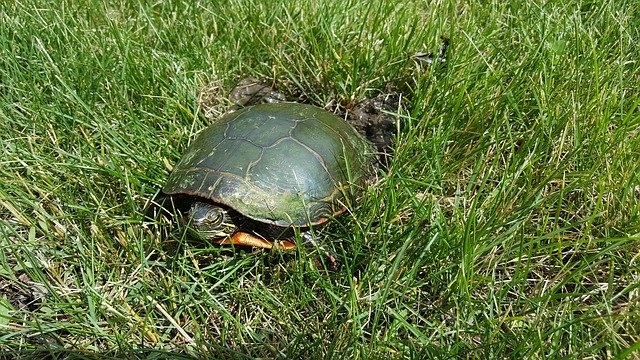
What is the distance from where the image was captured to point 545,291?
1.69 meters

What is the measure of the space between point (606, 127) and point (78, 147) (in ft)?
7.12

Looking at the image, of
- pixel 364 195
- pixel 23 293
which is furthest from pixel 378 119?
pixel 23 293

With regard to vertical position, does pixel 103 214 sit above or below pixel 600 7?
below

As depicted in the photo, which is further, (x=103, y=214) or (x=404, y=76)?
(x=404, y=76)

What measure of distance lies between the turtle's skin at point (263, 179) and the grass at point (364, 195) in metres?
0.10

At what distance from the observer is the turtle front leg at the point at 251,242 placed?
1.85 meters

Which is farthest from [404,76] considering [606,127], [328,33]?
[606,127]

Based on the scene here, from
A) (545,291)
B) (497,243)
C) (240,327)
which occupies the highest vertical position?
(497,243)

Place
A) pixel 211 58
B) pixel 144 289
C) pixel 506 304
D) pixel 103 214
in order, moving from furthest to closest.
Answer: pixel 211 58, pixel 103 214, pixel 144 289, pixel 506 304

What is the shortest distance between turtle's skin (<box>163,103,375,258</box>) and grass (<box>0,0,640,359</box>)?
10 centimetres

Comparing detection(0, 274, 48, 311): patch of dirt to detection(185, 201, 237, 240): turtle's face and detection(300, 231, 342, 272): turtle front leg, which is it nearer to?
detection(185, 201, 237, 240): turtle's face

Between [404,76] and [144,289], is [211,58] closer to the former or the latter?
[404,76]

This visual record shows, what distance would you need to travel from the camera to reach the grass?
1.63m

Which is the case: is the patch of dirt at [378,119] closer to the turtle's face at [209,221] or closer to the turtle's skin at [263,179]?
the turtle's skin at [263,179]
